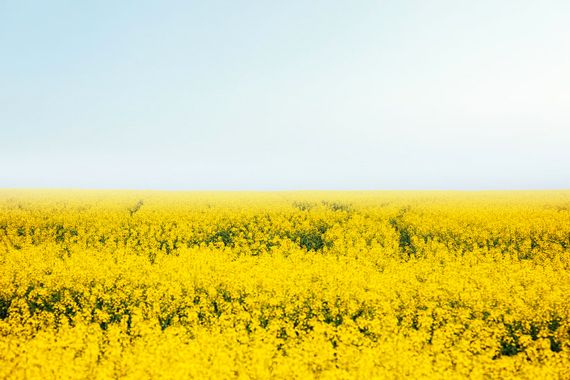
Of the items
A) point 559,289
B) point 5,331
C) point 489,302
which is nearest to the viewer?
point 5,331

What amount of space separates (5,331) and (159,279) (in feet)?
14.7

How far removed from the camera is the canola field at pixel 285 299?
812cm

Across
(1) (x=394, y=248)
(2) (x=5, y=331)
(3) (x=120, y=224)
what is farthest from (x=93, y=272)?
(1) (x=394, y=248)

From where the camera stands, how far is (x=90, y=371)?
777cm

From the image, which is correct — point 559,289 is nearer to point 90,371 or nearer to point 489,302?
point 489,302

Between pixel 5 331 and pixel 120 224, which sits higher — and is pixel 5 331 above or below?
below

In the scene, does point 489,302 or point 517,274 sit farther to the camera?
point 517,274

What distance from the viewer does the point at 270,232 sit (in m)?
21.5

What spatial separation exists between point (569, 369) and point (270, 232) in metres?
14.7

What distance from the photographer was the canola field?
8117 mm

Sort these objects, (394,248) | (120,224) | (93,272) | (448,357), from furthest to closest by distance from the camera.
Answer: (120,224)
(394,248)
(93,272)
(448,357)

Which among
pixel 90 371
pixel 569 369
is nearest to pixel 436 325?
pixel 569 369

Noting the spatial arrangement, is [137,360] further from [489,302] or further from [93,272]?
[489,302]

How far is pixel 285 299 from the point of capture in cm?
1209
